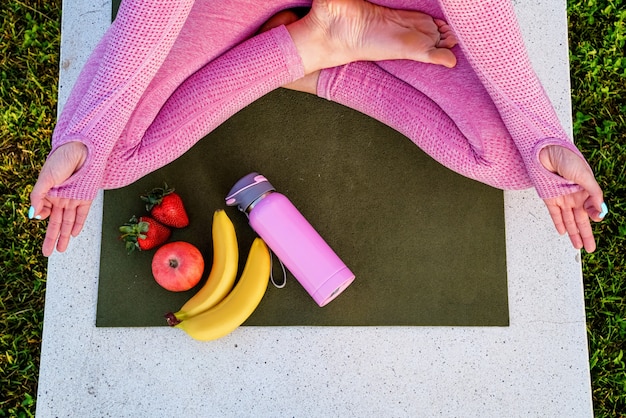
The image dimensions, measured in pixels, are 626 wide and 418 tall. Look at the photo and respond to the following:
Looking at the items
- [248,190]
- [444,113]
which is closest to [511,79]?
[444,113]

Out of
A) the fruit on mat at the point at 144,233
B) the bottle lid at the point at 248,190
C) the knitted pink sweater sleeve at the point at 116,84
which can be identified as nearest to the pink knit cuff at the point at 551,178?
the bottle lid at the point at 248,190

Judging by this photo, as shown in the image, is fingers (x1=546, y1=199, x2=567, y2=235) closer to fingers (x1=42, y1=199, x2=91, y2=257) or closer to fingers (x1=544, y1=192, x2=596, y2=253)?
fingers (x1=544, y1=192, x2=596, y2=253)

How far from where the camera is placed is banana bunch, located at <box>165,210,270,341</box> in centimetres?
116

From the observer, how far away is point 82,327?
124 centimetres

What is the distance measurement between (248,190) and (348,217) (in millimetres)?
241

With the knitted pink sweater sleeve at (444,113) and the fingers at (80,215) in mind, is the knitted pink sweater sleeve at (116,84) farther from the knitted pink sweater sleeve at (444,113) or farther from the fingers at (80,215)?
the knitted pink sweater sleeve at (444,113)

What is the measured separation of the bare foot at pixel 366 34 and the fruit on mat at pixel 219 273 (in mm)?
387

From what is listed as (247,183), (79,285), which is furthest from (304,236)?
(79,285)

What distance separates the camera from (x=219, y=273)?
3.88 feet

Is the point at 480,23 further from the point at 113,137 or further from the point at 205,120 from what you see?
the point at 113,137

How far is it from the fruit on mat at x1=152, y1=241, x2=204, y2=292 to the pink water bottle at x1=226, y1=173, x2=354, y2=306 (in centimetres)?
15

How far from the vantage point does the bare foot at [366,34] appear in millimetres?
1064

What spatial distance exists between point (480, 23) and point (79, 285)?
1.02 meters

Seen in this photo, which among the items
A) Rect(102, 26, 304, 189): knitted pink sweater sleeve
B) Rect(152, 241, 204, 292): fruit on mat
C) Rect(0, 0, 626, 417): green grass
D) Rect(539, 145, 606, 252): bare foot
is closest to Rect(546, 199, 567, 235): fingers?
Rect(539, 145, 606, 252): bare foot
